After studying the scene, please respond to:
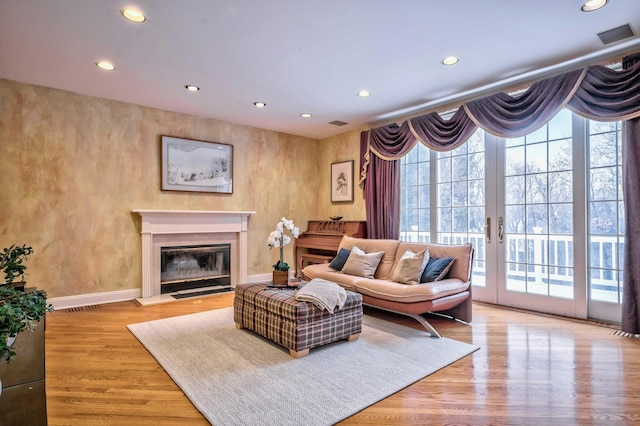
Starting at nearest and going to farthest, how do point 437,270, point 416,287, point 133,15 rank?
point 133,15
point 416,287
point 437,270

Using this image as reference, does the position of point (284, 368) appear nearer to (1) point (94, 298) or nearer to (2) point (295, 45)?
(2) point (295, 45)

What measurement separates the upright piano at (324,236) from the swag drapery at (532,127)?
255 millimetres

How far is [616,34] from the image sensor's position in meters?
2.89

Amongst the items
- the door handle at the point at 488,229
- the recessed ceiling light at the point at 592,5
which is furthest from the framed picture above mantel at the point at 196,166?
the recessed ceiling light at the point at 592,5

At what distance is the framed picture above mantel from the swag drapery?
7.53 ft

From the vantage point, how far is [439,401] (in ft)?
6.89

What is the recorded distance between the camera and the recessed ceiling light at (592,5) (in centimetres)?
245

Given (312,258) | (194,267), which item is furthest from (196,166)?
(312,258)

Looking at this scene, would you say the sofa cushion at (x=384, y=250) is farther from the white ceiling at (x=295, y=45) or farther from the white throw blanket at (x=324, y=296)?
the white ceiling at (x=295, y=45)

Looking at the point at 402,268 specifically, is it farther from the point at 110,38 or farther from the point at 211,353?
the point at 110,38

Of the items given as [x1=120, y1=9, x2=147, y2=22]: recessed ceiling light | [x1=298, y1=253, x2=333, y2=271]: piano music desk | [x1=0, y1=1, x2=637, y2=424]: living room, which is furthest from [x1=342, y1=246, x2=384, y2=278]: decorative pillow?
[x1=120, y1=9, x2=147, y2=22]: recessed ceiling light

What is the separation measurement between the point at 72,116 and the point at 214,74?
1.99m

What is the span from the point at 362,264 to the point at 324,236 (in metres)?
1.70

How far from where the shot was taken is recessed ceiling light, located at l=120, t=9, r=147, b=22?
2.55m
